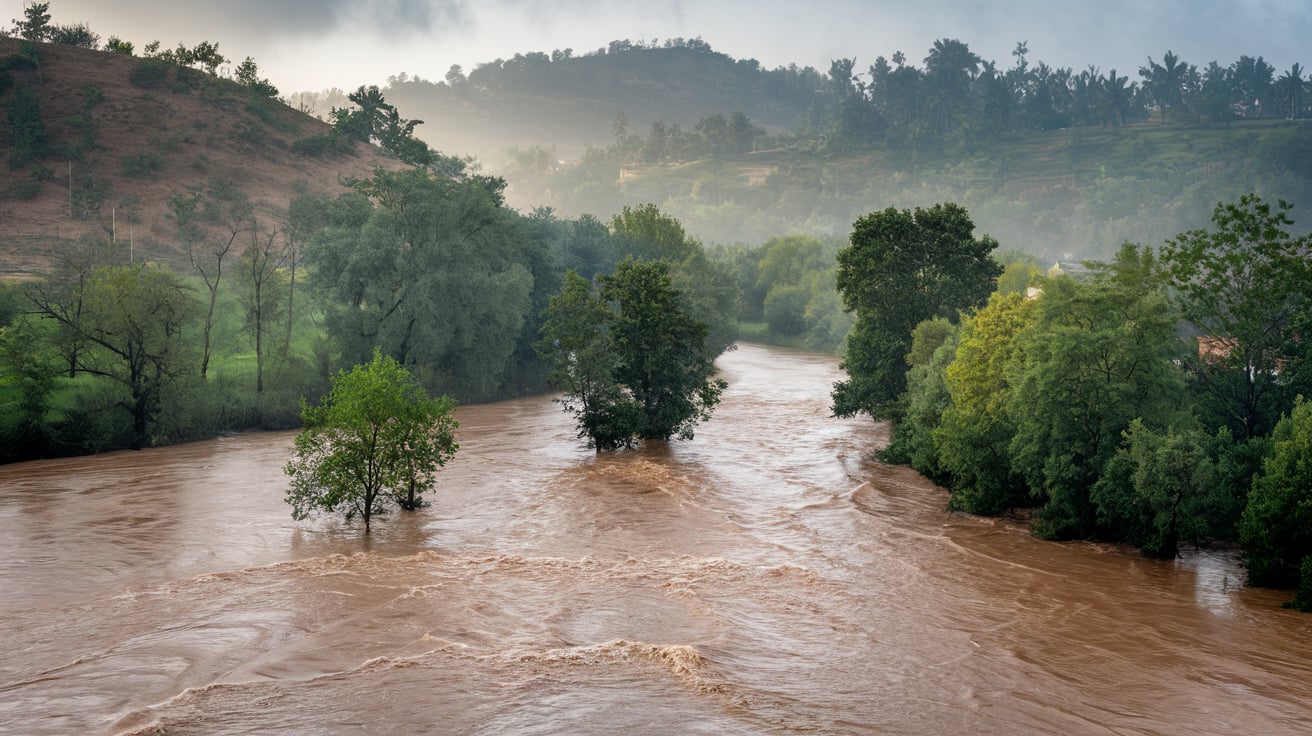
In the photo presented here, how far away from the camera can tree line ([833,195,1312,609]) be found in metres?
27.0

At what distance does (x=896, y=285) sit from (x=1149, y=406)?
1852 centimetres

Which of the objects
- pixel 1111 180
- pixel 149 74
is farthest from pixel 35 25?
pixel 1111 180

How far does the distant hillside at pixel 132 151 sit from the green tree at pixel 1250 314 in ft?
216

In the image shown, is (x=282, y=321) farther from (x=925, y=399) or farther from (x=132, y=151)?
(x=132, y=151)

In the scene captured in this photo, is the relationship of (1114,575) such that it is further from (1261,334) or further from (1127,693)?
(1261,334)

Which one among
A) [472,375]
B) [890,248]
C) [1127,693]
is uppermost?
[890,248]

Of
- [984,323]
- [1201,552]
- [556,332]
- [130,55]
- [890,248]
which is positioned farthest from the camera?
[130,55]

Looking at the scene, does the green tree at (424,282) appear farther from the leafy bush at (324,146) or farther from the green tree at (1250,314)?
the leafy bush at (324,146)

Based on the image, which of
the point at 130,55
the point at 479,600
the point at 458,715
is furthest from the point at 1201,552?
the point at 130,55

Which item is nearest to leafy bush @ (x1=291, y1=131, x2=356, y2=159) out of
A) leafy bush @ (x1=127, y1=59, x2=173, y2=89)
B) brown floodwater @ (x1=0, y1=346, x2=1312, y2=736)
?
leafy bush @ (x1=127, y1=59, x2=173, y2=89)

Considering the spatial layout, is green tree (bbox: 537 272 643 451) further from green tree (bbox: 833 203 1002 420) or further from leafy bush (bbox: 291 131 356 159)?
leafy bush (bbox: 291 131 356 159)

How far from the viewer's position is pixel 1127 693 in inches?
797

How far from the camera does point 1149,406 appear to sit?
30.2 m

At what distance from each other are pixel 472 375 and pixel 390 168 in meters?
51.5
